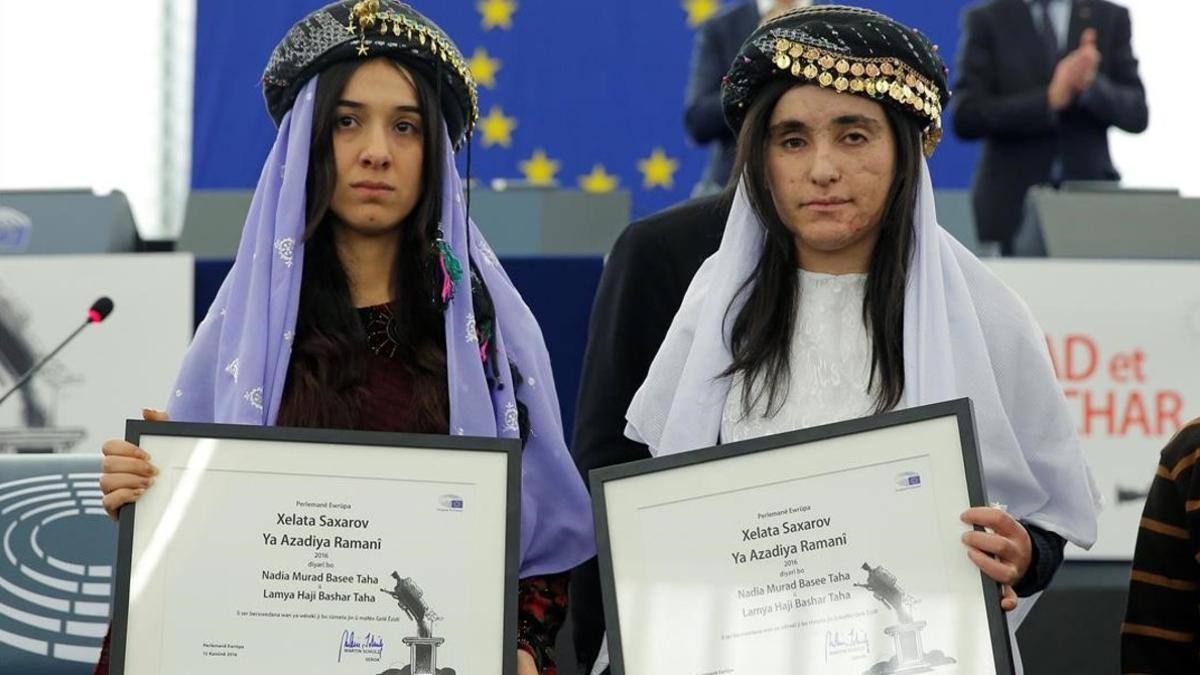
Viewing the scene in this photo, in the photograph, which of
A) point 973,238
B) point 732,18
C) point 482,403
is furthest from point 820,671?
point 732,18

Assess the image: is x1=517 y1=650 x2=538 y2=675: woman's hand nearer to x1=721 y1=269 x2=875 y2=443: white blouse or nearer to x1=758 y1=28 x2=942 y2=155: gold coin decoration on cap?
x1=721 y1=269 x2=875 y2=443: white blouse

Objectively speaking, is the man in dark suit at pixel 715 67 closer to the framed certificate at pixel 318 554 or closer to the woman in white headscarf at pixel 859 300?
the woman in white headscarf at pixel 859 300

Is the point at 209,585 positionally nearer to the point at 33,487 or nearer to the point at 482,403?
the point at 482,403

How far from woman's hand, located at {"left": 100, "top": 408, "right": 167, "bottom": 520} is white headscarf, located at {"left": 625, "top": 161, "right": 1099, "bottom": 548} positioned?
2.40 feet

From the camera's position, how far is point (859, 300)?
8.36ft

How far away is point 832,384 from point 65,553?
149 cm

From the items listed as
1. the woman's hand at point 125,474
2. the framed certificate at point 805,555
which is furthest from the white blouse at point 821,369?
the woman's hand at point 125,474

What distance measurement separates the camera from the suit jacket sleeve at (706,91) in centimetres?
558

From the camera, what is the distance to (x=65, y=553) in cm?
315

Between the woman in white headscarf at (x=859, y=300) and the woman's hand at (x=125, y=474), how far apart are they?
0.73 meters

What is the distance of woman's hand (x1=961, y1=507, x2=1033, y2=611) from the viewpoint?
2201 millimetres
